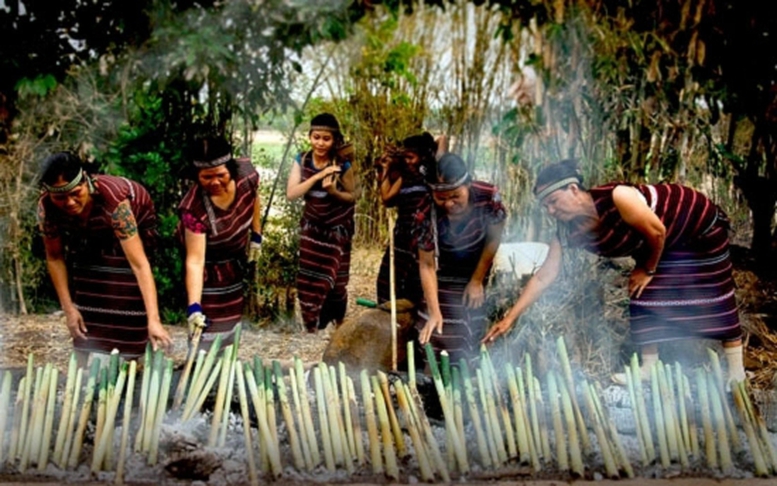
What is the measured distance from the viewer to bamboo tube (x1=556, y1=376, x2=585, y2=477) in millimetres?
4090

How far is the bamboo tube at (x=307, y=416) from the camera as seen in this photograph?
416 centimetres

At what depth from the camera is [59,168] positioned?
4312 mm

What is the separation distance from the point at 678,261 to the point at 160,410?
7.88 feet

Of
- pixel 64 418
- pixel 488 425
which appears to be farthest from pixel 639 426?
pixel 64 418

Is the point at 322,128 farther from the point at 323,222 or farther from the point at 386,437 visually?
the point at 386,437

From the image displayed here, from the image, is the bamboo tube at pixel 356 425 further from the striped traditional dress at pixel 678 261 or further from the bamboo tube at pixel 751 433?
the bamboo tube at pixel 751 433

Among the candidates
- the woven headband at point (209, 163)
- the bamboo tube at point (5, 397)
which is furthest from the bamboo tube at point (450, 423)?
the bamboo tube at point (5, 397)

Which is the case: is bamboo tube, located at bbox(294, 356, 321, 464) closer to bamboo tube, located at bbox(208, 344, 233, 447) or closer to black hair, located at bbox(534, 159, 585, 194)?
bamboo tube, located at bbox(208, 344, 233, 447)

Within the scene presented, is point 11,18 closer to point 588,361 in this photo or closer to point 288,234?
point 288,234

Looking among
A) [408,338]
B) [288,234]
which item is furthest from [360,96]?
[408,338]

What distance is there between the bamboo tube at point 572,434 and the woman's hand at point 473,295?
75 centimetres

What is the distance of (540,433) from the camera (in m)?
4.23

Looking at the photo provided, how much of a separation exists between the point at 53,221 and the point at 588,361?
2669 millimetres

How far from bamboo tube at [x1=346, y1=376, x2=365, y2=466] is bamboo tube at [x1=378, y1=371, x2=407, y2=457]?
13 cm
